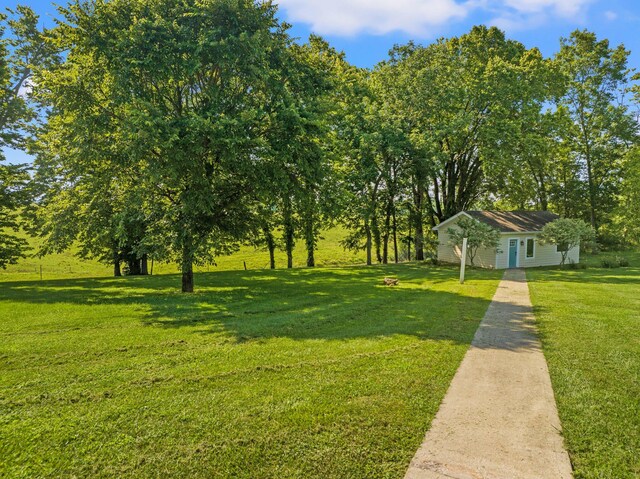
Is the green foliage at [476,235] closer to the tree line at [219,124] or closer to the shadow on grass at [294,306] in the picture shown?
the tree line at [219,124]

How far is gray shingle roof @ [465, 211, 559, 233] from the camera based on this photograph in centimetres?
2397

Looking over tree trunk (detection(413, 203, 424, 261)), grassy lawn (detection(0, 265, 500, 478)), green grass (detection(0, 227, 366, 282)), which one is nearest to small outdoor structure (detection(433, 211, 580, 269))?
tree trunk (detection(413, 203, 424, 261))

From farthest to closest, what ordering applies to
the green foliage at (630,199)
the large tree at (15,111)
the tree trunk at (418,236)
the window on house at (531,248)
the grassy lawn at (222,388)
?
the green foliage at (630,199)
the tree trunk at (418,236)
the window on house at (531,248)
the large tree at (15,111)
the grassy lawn at (222,388)

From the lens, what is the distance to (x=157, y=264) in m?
32.4

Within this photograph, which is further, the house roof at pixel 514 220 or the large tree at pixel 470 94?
the house roof at pixel 514 220

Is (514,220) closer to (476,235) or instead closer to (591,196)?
(476,235)

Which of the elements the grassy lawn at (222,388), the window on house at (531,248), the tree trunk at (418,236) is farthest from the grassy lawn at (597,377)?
the tree trunk at (418,236)

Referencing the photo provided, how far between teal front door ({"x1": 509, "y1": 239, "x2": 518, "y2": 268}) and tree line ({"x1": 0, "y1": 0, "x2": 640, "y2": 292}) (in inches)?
206

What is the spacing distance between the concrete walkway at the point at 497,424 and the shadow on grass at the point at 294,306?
1248mm

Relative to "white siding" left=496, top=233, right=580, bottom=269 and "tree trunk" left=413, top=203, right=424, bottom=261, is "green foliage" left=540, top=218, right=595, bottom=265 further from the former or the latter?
"tree trunk" left=413, top=203, right=424, bottom=261

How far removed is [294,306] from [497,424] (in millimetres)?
7064

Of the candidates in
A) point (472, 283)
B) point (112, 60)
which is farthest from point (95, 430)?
point (472, 283)

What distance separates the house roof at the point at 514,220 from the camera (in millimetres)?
23938

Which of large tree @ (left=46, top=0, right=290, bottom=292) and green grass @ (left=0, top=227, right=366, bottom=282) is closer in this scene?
large tree @ (left=46, top=0, right=290, bottom=292)
